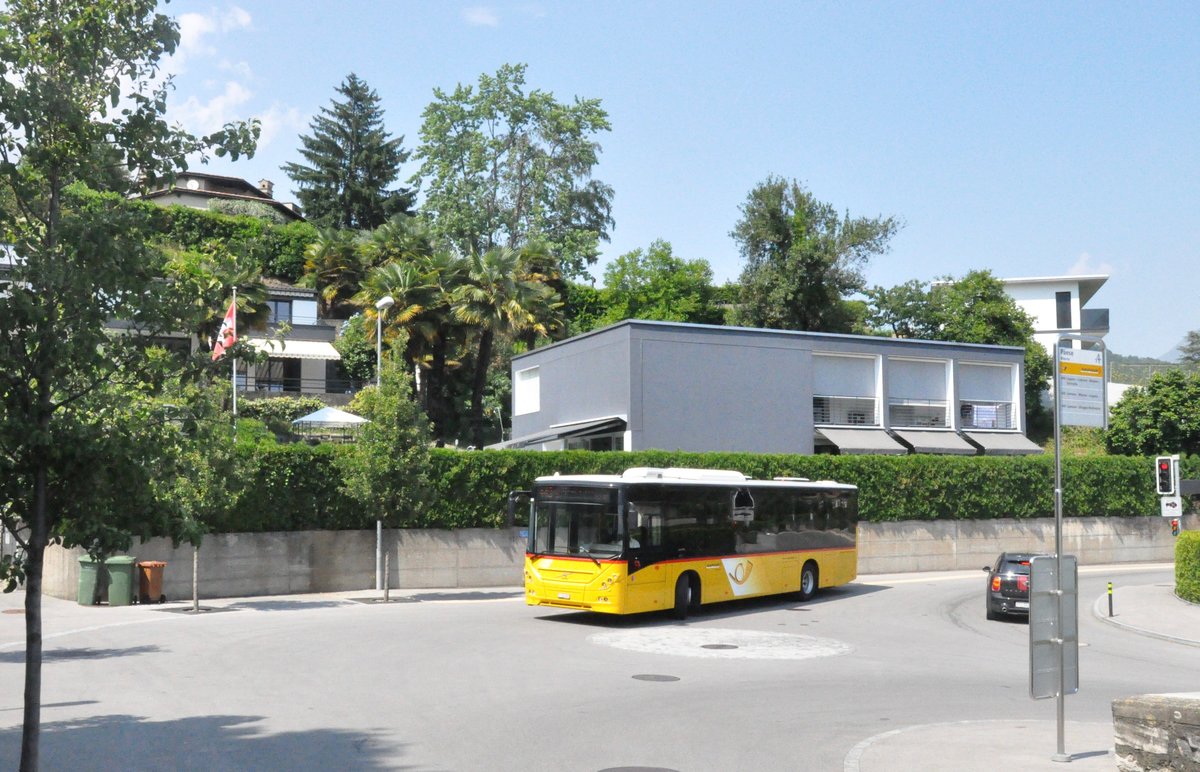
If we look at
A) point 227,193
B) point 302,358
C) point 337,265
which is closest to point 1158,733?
point 337,265

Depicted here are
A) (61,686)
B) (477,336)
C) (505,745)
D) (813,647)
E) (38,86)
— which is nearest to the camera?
(38,86)

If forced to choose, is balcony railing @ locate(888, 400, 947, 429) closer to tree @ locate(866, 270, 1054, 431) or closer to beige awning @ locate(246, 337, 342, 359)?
tree @ locate(866, 270, 1054, 431)

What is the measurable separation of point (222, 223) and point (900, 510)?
45.8m

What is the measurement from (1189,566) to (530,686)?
2036 cm

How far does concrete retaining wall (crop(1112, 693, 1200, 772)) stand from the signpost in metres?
1.37

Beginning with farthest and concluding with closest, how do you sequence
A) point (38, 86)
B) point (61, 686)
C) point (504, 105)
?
point (504, 105), point (61, 686), point (38, 86)

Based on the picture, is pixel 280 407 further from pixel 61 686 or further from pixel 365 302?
pixel 61 686

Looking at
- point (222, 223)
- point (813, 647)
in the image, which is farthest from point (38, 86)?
point (222, 223)

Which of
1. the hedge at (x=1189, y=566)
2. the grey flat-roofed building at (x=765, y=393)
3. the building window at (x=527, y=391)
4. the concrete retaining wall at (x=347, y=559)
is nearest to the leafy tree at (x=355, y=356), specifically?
the building window at (x=527, y=391)

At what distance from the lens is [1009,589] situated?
80.2 feet

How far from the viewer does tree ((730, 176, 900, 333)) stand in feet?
207

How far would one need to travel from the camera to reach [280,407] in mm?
52281

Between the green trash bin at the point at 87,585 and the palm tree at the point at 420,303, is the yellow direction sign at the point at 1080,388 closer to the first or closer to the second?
the green trash bin at the point at 87,585

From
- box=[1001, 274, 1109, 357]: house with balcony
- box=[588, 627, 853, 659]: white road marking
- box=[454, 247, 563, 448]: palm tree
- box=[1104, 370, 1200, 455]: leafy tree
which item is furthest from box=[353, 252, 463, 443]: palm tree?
box=[1001, 274, 1109, 357]: house with balcony
